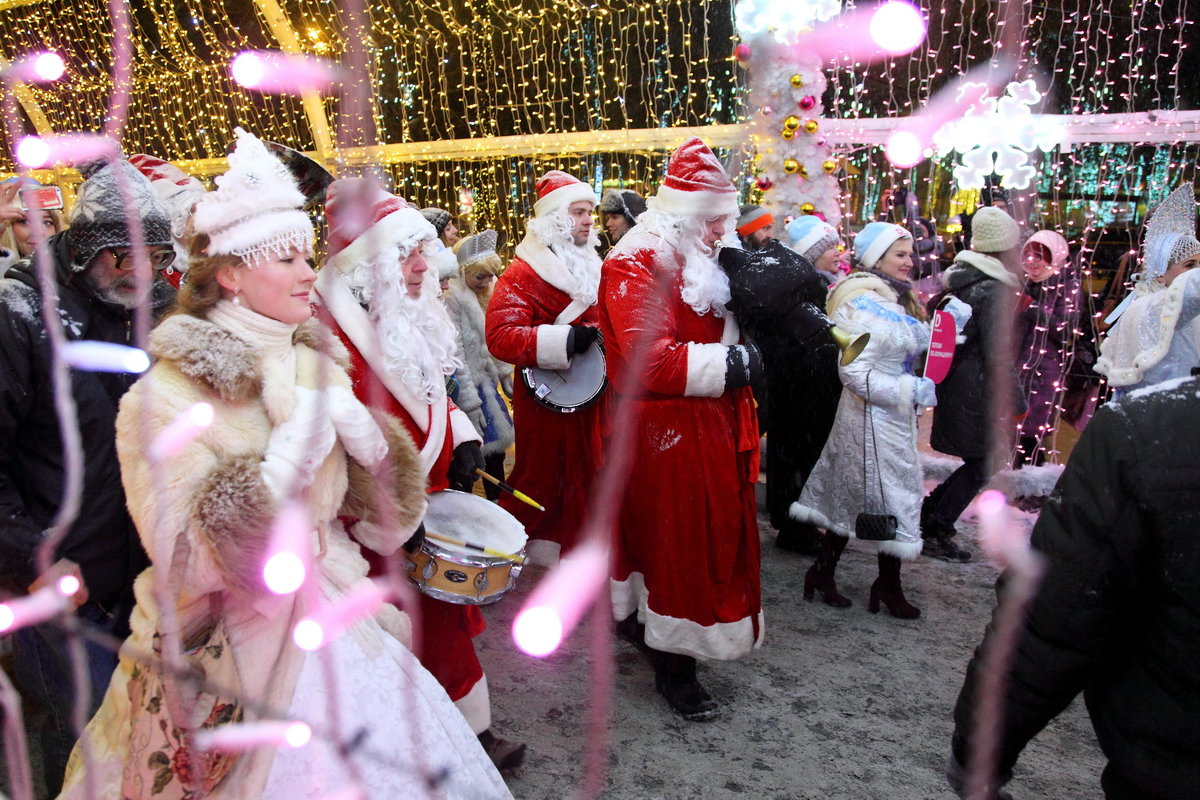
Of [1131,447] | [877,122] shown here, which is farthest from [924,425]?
[1131,447]

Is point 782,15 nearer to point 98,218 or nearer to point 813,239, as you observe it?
point 813,239

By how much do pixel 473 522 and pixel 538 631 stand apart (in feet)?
6.35

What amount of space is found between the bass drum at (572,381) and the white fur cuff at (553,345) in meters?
0.12

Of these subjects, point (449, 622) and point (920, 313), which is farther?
point (920, 313)

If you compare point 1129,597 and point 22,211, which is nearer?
point 1129,597

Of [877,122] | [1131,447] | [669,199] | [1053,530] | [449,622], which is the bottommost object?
[449,622]

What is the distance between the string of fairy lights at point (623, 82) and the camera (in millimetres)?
7441

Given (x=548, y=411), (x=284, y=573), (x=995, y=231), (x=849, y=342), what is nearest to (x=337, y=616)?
(x=284, y=573)

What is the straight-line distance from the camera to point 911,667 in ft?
12.7

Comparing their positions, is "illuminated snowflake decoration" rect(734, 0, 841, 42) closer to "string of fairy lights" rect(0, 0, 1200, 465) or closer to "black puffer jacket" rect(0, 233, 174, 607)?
"string of fairy lights" rect(0, 0, 1200, 465)

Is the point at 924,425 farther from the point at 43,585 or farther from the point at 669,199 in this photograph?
the point at 43,585

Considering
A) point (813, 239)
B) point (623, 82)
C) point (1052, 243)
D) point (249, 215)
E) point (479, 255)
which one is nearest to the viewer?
point (249, 215)

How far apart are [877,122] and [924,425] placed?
112 inches

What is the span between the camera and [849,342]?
407 centimetres
